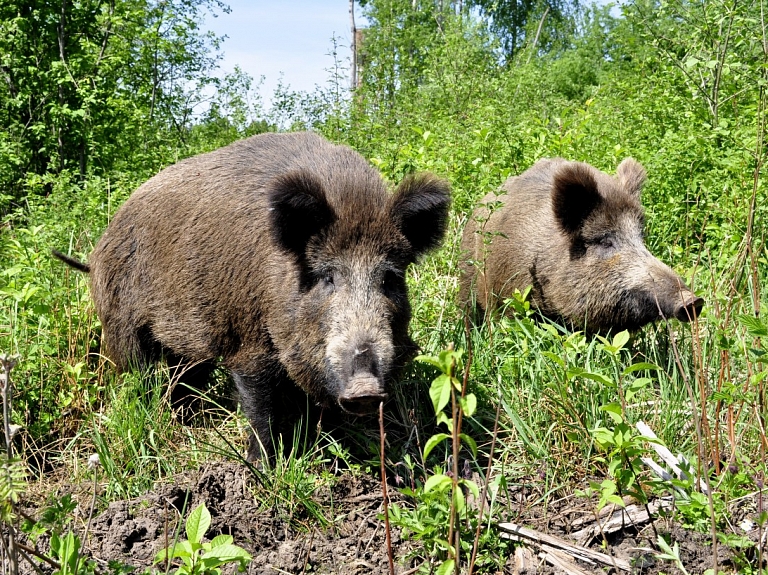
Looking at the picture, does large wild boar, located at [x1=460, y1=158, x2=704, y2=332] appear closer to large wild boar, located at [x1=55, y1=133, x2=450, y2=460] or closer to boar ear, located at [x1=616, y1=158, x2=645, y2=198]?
boar ear, located at [x1=616, y1=158, x2=645, y2=198]

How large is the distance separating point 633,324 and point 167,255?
10.7 feet

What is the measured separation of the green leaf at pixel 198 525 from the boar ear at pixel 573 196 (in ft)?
12.4

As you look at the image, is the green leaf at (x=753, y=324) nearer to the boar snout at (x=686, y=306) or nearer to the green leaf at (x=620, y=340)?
the green leaf at (x=620, y=340)

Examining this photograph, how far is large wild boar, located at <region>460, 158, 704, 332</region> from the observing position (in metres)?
5.61

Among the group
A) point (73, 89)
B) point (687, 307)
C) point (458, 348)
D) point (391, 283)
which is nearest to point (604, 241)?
point (687, 307)

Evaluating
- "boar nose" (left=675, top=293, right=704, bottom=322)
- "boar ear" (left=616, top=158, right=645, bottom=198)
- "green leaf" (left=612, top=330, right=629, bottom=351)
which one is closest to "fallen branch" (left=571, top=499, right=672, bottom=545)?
"green leaf" (left=612, top=330, right=629, bottom=351)

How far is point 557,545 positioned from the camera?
3.33m

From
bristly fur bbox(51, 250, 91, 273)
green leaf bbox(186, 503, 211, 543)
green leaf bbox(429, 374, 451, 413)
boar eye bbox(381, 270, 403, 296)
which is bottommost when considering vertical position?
green leaf bbox(186, 503, 211, 543)

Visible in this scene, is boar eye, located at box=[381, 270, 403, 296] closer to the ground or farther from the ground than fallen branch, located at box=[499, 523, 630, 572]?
farther from the ground

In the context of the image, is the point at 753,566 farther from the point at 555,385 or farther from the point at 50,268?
the point at 50,268

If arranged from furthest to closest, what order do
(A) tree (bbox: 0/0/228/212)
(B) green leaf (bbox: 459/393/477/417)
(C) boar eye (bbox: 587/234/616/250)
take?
(A) tree (bbox: 0/0/228/212) → (C) boar eye (bbox: 587/234/616/250) → (B) green leaf (bbox: 459/393/477/417)

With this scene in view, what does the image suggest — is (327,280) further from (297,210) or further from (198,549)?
(198,549)

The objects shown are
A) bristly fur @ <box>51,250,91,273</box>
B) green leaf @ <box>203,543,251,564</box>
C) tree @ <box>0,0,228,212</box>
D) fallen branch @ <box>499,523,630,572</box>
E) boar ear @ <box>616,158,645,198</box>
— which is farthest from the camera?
tree @ <box>0,0,228,212</box>

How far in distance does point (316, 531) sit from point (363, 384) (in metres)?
0.76
